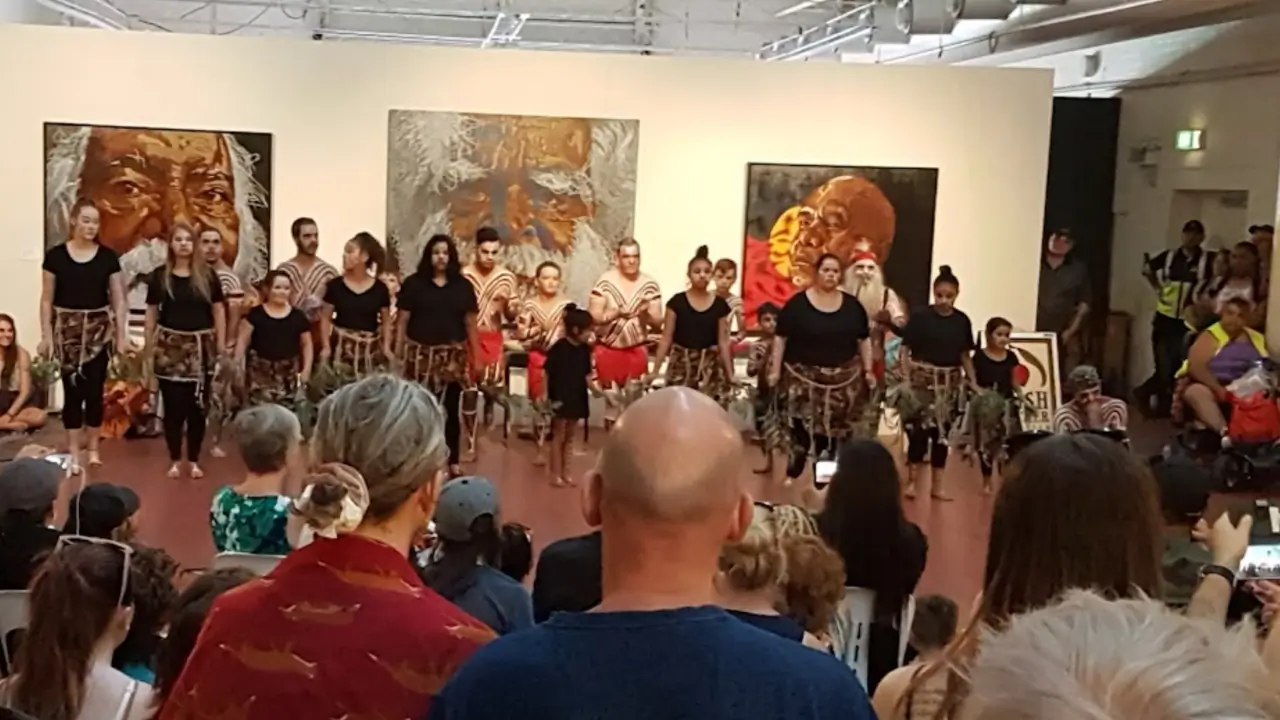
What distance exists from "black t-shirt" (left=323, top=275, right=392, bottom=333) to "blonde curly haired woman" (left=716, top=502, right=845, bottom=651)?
621cm

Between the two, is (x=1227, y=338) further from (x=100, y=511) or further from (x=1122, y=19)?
(x=100, y=511)

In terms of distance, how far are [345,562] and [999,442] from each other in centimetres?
744

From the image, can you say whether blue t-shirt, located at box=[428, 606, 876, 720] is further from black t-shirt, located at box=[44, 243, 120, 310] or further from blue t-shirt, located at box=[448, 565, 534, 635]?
black t-shirt, located at box=[44, 243, 120, 310]

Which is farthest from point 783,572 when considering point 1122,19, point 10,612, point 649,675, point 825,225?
point 1122,19

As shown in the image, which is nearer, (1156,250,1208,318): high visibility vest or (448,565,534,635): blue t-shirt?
(448,565,534,635): blue t-shirt

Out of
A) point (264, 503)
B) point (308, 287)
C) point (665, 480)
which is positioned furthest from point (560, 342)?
point (665, 480)

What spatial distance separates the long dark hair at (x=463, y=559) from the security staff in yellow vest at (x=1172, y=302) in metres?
10.4

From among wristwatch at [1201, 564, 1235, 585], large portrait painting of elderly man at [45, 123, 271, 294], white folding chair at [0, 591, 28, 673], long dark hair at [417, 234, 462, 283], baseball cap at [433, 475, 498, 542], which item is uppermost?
large portrait painting of elderly man at [45, 123, 271, 294]

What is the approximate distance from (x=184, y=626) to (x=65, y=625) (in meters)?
0.29

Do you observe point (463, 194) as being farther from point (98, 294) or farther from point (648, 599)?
point (648, 599)

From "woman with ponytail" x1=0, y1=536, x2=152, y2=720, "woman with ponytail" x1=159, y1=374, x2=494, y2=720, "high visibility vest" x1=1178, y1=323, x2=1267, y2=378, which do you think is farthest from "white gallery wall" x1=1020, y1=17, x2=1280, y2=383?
"woman with ponytail" x1=159, y1=374, x2=494, y2=720

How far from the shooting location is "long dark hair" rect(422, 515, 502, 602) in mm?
3506

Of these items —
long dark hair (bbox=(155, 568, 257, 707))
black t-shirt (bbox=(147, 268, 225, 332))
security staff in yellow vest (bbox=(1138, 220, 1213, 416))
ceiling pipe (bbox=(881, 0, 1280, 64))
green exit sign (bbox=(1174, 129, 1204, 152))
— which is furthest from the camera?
green exit sign (bbox=(1174, 129, 1204, 152))

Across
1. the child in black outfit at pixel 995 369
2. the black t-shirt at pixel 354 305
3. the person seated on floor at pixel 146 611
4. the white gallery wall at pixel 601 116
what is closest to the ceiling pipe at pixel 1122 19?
the white gallery wall at pixel 601 116
